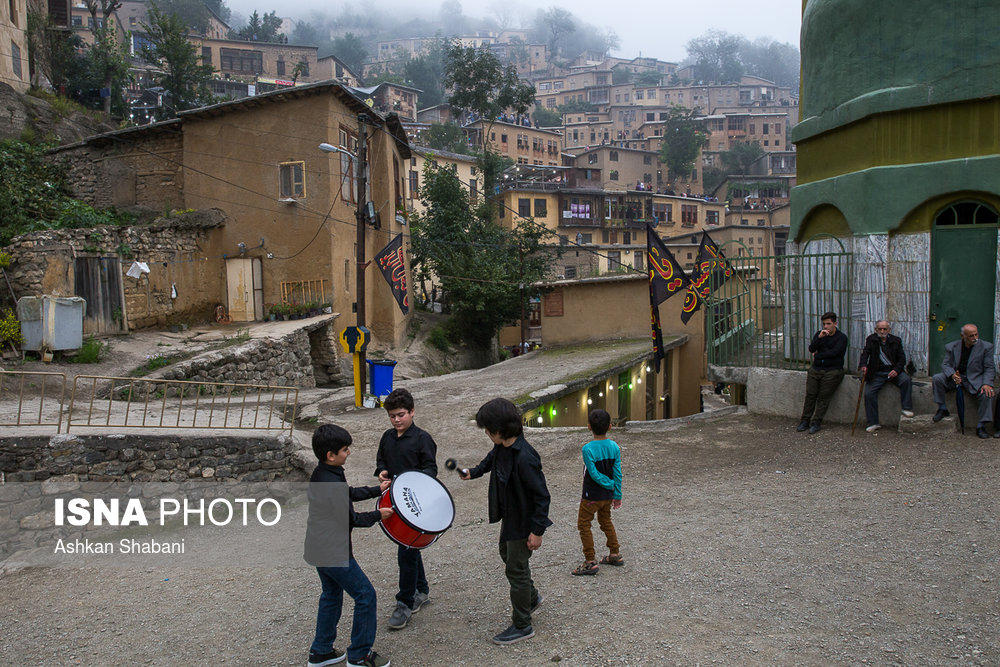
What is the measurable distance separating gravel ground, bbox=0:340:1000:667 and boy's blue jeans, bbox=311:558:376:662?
35 centimetres

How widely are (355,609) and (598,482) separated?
222cm

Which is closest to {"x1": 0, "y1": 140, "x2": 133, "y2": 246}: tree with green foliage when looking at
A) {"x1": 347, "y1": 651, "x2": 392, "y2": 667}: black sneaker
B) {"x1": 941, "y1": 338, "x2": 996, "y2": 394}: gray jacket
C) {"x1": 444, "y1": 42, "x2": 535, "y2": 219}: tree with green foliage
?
{"x1": 347, "y1": 651, "x2": 392, "y2": 667}: black sneaker

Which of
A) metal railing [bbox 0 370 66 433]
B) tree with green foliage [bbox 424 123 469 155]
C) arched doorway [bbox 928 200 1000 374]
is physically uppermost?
tree with green foliage [bbox 424 123 469 155]

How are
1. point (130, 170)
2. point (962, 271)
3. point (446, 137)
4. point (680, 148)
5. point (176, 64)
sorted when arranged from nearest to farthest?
1. point (962, 271)
2. point (130, 170)
3. point (176, 64)
4. point (446, 137)
5. point (680, 148)

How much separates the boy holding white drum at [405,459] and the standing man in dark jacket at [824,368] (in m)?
6.98

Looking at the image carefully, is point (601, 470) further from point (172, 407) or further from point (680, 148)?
point (680, 148)

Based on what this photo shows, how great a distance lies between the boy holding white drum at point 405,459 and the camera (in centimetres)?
512

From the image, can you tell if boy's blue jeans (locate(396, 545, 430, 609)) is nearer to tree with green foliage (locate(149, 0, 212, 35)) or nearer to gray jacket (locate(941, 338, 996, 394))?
gray jacket (locate(941, 338, 996, 394))

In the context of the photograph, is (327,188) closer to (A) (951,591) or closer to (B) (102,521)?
(B) (102,521)

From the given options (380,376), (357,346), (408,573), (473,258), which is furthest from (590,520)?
(473,258)

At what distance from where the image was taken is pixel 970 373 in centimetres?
871

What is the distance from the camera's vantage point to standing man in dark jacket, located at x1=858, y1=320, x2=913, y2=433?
9.30 m

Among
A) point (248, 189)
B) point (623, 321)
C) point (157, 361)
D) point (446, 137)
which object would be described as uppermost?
point (446, 137)

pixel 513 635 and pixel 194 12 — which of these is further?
pixel 194 12
